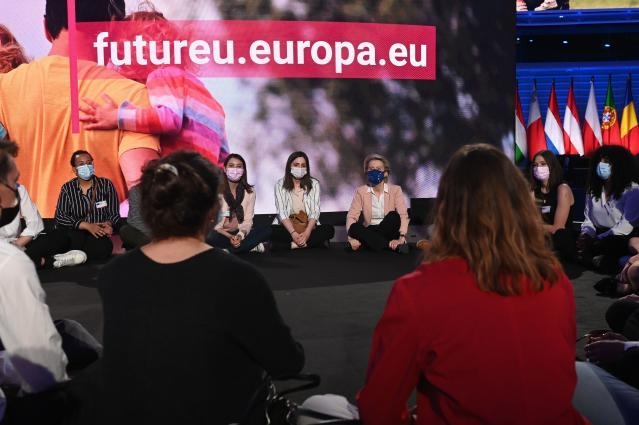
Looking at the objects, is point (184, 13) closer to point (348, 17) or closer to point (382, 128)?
point (348, 17)

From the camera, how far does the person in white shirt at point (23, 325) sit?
6.04 ft

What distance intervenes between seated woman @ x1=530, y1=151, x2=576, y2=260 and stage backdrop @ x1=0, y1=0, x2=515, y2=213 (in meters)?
1.96

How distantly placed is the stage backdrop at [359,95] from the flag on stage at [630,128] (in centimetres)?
564

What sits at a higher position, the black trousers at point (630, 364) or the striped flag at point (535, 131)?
the striped flag at point (535, 131)

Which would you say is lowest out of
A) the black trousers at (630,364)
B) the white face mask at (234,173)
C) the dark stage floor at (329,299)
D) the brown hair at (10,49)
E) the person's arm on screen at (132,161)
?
the dark stage floor at (329,299)

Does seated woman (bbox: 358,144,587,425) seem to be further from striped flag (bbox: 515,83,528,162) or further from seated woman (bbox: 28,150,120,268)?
striped flag (bbox: 515,83,528,162)

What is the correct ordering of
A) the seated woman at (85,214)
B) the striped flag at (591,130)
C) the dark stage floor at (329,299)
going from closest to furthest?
the dark stage floor at (329,299), the seated woman at (85,214), the striped flag at (591,130)

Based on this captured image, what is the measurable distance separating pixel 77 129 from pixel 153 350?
625 centimetres

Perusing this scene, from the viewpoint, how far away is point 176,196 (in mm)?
1621

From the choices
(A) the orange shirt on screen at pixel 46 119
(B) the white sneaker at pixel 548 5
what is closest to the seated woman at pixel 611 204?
(A) the orange shirt on screen at pixel 46 119

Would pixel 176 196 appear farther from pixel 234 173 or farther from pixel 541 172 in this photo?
pixel 234 173

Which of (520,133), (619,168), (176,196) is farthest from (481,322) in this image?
(520,133)

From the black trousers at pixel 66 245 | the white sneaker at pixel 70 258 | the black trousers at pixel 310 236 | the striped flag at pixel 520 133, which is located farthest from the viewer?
the striped flag at pixel 520 133

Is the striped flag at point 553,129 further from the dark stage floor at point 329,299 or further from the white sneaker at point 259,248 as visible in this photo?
the white sneaker at point 259,248
